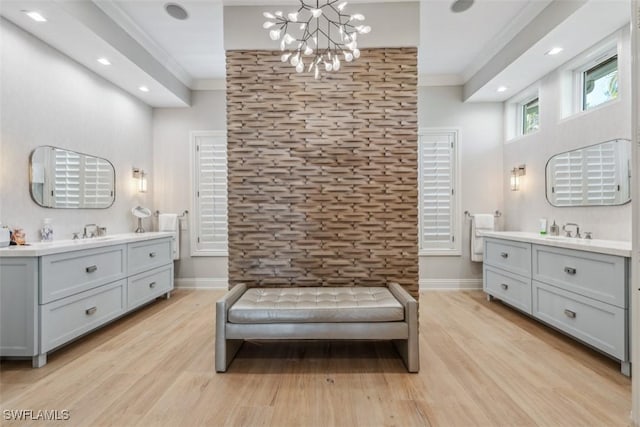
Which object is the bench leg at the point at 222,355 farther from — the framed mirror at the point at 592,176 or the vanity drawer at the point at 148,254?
the framed mirror at the point at 592,176

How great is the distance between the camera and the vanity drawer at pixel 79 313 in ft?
8.11

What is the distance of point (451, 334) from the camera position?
3074 mm

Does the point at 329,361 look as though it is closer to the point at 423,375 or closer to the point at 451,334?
the point at 423,375

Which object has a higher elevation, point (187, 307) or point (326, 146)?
A: point (326, 146)

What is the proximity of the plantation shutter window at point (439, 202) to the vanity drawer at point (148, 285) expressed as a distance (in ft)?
11.6

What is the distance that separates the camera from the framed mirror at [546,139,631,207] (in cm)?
288

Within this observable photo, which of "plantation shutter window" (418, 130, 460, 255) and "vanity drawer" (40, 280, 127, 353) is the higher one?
"plantation shutter window" (418, 130, 460, 255)

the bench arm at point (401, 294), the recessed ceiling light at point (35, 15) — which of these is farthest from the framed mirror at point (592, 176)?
the recessed ceiling light at point (35, 15)

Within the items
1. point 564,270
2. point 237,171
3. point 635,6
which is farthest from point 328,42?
point 564,270

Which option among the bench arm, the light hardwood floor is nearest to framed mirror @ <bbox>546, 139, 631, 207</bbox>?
the light hardwood floor

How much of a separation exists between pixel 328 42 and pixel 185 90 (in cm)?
275

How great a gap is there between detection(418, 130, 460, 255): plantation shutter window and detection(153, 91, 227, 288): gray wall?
3.04m

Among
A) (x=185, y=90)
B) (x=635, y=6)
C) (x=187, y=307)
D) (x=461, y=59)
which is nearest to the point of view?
(x=635, y=6)

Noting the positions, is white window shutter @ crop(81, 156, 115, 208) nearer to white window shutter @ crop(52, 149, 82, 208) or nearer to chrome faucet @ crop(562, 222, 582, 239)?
white window shutter @ crop(52, 149, 82, 208)
